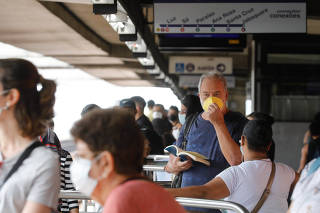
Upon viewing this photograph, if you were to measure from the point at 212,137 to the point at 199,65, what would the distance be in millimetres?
9793

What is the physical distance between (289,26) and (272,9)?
30cm

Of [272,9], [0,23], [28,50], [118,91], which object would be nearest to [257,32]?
[272,9]

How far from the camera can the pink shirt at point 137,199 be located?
1.56 m

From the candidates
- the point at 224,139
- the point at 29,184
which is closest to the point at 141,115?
the point at 224,139

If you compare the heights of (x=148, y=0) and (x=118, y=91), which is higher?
(x=148, y=0)

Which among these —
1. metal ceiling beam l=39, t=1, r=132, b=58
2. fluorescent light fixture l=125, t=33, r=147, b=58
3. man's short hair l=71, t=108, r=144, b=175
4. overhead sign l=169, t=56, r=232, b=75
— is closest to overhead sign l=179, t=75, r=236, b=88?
overhead sign l=169, t=56, r=232, b=75

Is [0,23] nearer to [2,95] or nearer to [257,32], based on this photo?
[257,32]

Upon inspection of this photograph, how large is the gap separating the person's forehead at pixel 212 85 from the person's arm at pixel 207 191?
1.11 meters

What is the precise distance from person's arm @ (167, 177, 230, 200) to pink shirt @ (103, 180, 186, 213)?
45.2 inches

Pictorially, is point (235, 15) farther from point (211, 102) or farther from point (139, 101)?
point (211, 102)

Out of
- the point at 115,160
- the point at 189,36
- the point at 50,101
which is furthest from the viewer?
the point at 189,36

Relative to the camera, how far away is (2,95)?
6.72 feet

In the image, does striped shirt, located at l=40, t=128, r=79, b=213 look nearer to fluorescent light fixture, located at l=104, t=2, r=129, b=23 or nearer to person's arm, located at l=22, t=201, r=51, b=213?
person's arm, located at l=22, t=201, r=51, b=213

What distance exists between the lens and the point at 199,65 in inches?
527
